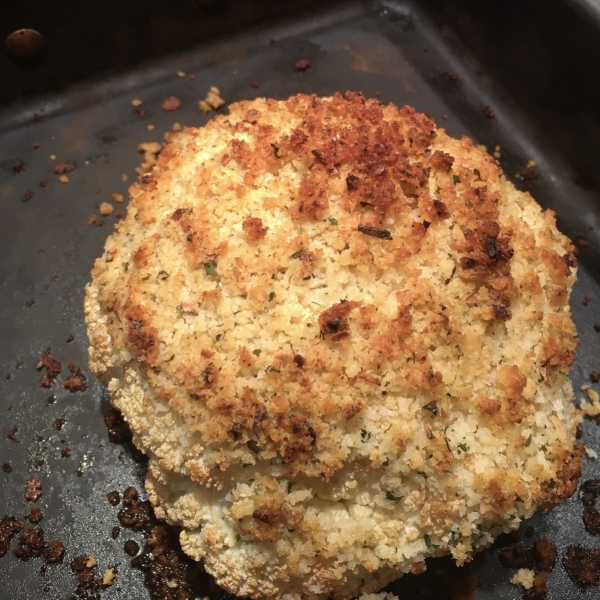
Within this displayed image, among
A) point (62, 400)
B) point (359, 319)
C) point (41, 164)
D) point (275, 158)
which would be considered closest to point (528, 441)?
point (359, 319)

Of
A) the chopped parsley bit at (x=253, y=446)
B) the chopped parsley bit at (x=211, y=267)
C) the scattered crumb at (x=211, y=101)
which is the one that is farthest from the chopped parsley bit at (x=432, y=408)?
the scattered crumb at (x=211, y=101)

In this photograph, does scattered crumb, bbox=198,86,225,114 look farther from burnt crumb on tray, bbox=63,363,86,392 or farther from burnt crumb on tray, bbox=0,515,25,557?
burnt crumb on tray, bbox=0,515,25,557

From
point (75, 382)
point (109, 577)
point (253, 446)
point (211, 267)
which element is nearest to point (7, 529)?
point (109, 577)

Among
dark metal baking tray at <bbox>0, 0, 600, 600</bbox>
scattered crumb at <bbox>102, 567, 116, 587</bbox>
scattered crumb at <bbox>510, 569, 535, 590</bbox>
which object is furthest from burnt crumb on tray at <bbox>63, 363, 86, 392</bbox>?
scattered crumb at <bbox>510, 569, 535, 590</bbox>

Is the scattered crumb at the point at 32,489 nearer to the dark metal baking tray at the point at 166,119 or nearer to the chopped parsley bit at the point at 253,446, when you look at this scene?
the dark metal baking tray at the point at 166,119

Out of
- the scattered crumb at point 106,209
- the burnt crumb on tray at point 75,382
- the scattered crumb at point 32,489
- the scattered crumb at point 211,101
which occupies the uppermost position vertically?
the scattered crumb at point 211,101

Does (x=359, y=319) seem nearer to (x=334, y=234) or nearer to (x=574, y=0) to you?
(x=334, y=234)

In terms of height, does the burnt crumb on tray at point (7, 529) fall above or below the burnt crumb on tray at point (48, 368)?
below

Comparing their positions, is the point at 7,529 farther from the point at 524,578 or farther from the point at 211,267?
the point at 524,578
